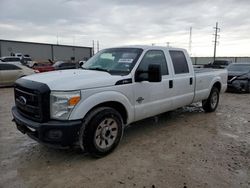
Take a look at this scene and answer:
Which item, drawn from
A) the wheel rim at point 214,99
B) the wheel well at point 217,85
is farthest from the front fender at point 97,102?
the wheel well at point 217,85

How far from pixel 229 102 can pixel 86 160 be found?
6836mm

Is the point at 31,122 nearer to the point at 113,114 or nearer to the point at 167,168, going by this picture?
the point at 113,114

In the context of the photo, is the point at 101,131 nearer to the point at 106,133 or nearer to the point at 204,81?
the point at 106,133

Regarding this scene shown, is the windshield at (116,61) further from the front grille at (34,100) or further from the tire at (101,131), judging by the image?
the front grille at (34,100)

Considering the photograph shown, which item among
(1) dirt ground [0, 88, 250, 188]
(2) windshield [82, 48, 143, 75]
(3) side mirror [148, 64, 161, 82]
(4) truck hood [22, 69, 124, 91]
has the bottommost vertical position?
(1) dirt ground [0, 88, 250, 188]

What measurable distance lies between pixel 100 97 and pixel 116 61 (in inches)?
44.7

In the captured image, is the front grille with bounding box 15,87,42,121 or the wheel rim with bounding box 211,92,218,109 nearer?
the front grille with bounding box 15,87,42,121

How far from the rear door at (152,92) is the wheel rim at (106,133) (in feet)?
2.10

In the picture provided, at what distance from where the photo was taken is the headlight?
129 inches

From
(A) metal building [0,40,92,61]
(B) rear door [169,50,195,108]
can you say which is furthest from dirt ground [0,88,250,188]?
(A) metal building [0,40,92,61]

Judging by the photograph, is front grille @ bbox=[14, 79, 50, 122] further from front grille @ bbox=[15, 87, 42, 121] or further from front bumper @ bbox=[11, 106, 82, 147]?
front bumper @ bbox=[11, 106, 82, 147]

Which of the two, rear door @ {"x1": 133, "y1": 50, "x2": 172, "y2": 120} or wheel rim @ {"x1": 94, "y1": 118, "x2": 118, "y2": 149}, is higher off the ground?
rear door @ {"x1": 133, "y1": 50, "x2": 172, "y2": 120}

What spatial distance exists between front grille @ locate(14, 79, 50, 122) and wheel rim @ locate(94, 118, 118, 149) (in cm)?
85

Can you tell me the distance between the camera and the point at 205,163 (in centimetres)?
360
